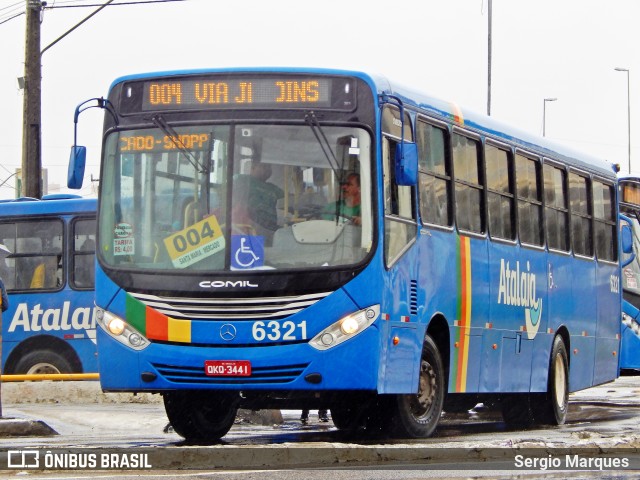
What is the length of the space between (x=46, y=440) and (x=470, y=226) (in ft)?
14.7

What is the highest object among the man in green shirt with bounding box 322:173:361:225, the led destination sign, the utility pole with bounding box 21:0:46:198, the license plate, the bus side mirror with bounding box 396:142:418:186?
the utility pole with bounding box 21:0:46:198

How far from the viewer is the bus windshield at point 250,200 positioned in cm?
1214

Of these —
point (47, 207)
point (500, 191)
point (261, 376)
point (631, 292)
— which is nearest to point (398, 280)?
point (261, 376)

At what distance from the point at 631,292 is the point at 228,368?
13076 mm

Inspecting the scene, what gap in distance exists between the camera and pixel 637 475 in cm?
1002

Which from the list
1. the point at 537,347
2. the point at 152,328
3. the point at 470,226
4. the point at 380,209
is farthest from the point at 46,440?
the point at 537,347

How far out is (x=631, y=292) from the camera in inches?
944

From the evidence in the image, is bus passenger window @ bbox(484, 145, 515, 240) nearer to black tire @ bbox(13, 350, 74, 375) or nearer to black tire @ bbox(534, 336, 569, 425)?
black tire @ bbox(534, 336, 569, 425)

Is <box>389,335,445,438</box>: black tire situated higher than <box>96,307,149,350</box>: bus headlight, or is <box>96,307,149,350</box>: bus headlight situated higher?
<box>96,307,149,350</box>: bus headlight

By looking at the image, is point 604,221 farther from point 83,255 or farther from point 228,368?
point 228,368

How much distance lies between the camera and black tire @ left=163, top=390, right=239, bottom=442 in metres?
13.5

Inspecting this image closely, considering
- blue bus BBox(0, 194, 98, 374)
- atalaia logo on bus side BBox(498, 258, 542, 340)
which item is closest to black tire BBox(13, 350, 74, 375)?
blue bus BBox(0, 194, 98, 374)

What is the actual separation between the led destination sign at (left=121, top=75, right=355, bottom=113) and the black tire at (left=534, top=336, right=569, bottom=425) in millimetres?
6045

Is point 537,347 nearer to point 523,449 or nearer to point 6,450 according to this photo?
point 523,449
